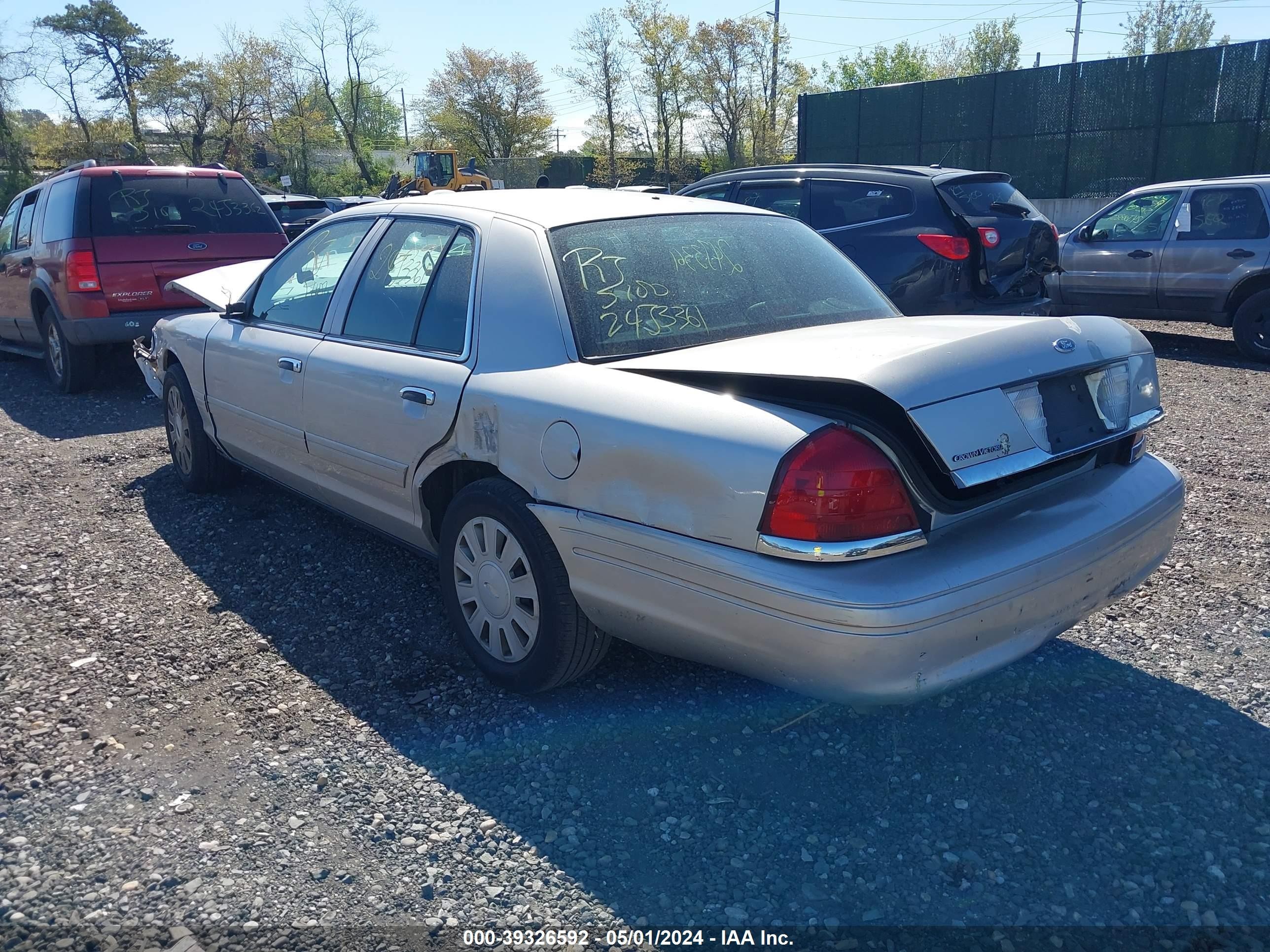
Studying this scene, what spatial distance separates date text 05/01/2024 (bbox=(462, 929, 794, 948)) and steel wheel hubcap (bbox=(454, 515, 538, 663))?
1.03m

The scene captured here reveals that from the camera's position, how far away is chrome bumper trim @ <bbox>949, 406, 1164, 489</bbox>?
2.55 m

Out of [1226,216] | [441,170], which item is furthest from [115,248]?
[441,170]

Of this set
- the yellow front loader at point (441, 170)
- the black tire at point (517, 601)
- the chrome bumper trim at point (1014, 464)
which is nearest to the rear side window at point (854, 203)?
the chrome bumper trim at point (1014, 464)

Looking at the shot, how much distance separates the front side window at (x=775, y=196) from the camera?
326 inches

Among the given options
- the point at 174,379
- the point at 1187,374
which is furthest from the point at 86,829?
the point at 1187,374

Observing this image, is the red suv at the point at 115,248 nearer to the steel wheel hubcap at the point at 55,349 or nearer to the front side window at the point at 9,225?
the steel wheel hubcap at the point at 55,349

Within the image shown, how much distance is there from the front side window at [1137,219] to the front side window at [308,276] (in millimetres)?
8822

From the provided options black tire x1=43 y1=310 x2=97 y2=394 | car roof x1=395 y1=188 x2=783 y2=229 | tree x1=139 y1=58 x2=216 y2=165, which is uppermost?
tree x1=139 y1=58 x2=216 y2=165

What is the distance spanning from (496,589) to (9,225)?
30.0 feet

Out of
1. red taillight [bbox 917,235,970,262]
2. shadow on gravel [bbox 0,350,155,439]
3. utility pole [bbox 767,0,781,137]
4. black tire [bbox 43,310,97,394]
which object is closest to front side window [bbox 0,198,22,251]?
shadow on gravel [bbox 0,350,155,439]

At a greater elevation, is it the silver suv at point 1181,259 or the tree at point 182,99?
the tree at point 182,99

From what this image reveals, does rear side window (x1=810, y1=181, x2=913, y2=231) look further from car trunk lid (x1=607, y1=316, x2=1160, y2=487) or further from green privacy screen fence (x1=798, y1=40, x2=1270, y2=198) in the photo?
green privacy screen fence (x1=798, y1=40, x2=1270, y2=198)

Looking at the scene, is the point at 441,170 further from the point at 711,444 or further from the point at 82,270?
the point at 711,444

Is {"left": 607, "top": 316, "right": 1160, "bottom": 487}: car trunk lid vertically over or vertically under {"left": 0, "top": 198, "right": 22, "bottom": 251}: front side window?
under
